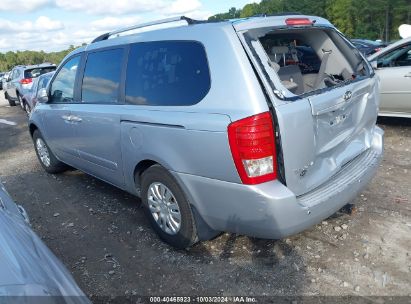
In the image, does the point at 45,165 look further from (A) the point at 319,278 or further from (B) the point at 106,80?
(A) the point at 319,278

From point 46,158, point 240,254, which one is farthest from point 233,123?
point 46,158

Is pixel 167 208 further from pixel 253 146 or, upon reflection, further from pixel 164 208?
pixel 253 146

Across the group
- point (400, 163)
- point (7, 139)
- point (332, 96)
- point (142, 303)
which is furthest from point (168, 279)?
point (7, 139)

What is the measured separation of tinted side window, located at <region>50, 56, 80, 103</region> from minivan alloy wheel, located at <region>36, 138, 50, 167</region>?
3.32ft

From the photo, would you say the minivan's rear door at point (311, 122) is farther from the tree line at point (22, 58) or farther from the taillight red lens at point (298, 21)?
the tree line at point (22, 58)

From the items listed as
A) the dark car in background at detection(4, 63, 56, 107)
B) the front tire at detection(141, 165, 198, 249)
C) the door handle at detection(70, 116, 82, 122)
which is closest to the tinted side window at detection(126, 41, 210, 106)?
the front tire at detection(141, 165, 198, 249)

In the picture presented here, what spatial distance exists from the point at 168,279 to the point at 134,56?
6.42 ft

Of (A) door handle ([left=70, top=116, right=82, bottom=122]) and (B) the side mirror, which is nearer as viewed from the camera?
(A) door handle ([left=70, top=116, right=82, bottom=122])

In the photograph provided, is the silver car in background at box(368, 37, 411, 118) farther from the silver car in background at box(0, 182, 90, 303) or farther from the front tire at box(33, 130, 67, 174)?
the silver car in background at box(0, 182, 90, 303)

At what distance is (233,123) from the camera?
2.62 meters

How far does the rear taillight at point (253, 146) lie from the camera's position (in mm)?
2594

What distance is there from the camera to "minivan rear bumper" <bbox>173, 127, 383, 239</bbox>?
8.75ft

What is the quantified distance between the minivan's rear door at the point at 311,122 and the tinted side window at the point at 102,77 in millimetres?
1464

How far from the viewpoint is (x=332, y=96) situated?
9.68 feet
